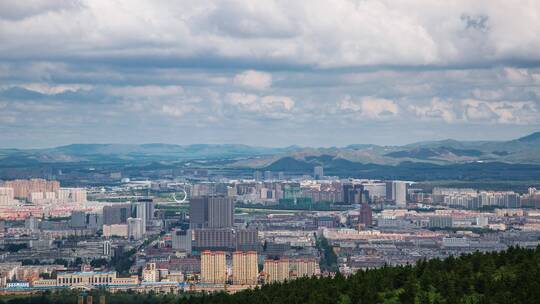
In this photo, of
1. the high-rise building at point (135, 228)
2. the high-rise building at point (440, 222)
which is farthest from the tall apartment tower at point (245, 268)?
the high-rise building at point (440, 222)

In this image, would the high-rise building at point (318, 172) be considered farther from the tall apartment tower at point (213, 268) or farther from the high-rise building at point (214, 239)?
the tall apartment tower at point (213, 268)

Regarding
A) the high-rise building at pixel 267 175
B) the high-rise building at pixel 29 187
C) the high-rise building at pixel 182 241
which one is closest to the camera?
the high-rise building at pixel 182 241

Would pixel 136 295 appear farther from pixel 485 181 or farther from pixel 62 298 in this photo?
pixel 485 181

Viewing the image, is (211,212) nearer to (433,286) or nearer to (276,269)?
(276,269)

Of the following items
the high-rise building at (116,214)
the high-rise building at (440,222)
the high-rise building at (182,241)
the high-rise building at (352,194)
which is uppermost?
the high-rise building at (352,194)

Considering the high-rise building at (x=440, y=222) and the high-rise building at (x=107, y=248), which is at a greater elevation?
the high-rise building at (x=440, y=222)

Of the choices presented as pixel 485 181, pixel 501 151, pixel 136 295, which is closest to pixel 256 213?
pixel 485 181

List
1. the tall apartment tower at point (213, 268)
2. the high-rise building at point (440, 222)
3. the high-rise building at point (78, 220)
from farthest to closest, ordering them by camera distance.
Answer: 1. the high-rise building at point (440, 222)
2. the high-rise building at point (78, 220)
3. the tall apartment tower at point (213, 268)

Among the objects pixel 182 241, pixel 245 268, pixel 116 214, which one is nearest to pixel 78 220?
pixel 116 214
